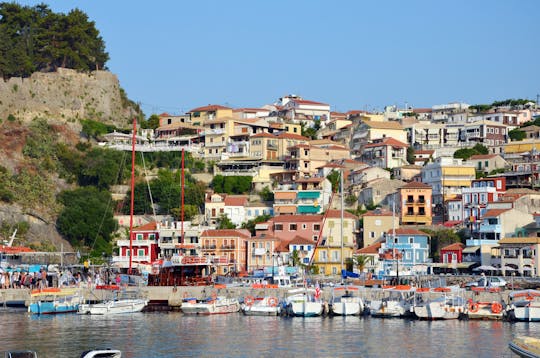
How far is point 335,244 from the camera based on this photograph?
76.9m

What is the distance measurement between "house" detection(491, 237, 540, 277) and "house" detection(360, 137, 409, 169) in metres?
29.4

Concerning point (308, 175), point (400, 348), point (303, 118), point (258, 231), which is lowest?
point (400, 348)

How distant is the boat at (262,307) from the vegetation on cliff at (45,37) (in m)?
50.8

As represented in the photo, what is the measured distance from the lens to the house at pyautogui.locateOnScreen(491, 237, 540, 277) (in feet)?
219

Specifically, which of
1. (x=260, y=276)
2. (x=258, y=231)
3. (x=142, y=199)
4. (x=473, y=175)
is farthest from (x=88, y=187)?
(x=473, y=175)

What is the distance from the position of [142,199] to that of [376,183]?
66.0 feet

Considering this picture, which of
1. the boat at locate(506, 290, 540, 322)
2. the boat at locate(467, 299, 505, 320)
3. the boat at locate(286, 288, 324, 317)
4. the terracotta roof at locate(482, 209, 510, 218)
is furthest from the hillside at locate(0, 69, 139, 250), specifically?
the boat at locate(506, 290, 540, 322)

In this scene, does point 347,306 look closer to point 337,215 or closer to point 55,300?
point 55,300

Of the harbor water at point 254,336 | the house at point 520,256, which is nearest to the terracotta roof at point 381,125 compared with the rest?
the house at point 520,256

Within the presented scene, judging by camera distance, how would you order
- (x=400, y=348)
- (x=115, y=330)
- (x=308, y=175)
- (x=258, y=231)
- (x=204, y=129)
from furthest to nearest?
(x=204, y=129)
(x=308, y=175)
(x=258, y=231)
(x=115, y=330)
(x=400, y=348)

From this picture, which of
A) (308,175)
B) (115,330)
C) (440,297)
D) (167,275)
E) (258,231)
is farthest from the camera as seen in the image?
(308,175)

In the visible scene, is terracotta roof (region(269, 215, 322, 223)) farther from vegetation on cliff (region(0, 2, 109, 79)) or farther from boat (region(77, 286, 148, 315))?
vegetation on cliff (region(0, 2, 109, 79))

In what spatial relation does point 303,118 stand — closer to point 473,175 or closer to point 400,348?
point 473,175

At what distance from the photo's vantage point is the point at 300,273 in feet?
236
